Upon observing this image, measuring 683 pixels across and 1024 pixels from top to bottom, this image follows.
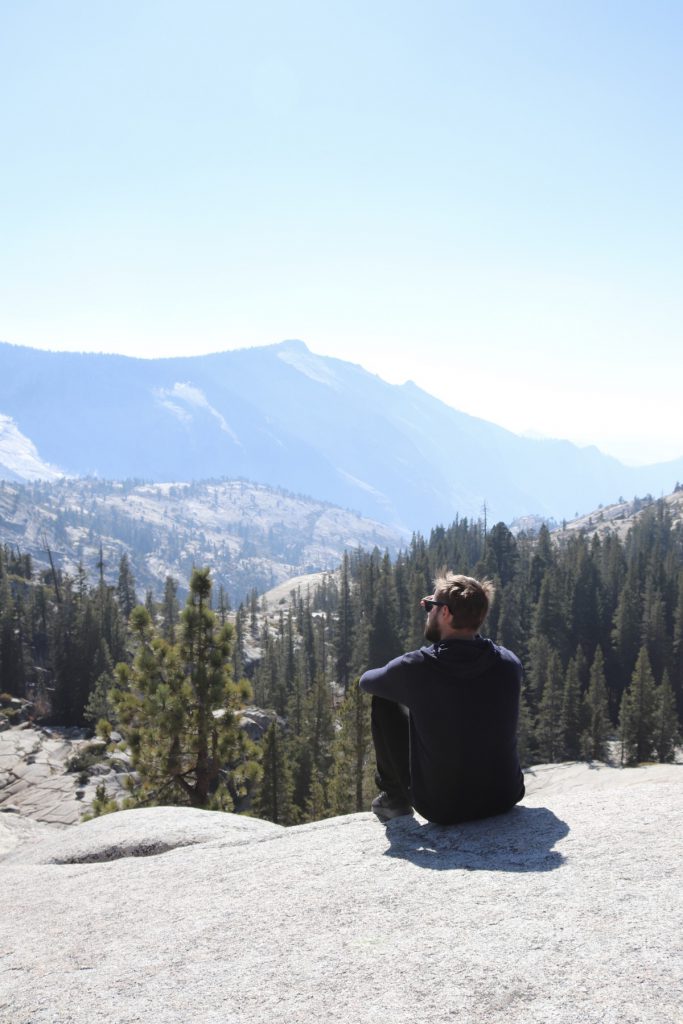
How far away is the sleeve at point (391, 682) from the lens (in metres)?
6.51

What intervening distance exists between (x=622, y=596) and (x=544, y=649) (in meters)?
17.7

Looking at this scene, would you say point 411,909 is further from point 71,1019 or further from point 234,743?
point 234,743

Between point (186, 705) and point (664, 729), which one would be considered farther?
point (664, 729)

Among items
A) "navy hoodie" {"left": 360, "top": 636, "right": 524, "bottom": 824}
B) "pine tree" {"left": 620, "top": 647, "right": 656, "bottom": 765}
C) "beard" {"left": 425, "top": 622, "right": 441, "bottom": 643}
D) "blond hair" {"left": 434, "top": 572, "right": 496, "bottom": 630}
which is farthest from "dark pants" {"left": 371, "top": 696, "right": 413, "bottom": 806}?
"pine tree" {"left": 620, "top": 647, "right": 656, "bottom": 765}

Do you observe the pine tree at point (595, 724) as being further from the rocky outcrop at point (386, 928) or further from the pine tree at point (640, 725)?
the rocky outcrop at point (386, 928)

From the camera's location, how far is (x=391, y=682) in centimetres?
662

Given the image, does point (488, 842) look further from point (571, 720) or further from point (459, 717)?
point (571, 720)

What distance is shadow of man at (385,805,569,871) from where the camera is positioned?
5.79 metres

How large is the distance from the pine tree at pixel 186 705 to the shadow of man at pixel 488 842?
11.5m

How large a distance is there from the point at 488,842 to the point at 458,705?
1.21 meters

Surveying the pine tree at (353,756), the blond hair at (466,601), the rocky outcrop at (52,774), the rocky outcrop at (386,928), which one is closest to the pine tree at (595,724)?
the pine tree at (353,756)

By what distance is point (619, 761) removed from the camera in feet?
230

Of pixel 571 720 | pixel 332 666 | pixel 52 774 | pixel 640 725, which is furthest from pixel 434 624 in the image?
pixel 332 666

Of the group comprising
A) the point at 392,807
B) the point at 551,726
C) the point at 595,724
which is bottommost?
the point at 551,726
